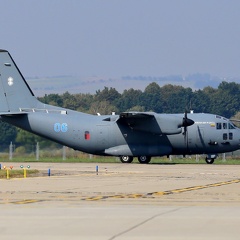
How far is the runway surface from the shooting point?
1742 cm

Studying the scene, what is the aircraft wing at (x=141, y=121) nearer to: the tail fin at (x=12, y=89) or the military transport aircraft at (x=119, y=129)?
the military transport aircraft at (x=119, y=129)

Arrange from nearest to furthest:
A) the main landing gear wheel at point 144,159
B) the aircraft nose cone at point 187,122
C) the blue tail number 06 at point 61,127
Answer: the aircraft nose cone at point 187,122 < the blue tail number 06 at point 61,127 < the main landing gear wheel at point 144,159

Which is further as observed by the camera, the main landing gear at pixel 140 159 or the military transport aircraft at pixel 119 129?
the main landing gear at pixel 140 159

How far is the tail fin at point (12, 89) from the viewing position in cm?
6419

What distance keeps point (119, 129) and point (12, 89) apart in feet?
29.2

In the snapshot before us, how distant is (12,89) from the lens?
212ft

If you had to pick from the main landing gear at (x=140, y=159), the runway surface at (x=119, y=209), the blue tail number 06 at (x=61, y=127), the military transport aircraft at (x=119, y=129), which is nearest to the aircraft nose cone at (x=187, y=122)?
the military transport aircraft at (x=119, y=129)

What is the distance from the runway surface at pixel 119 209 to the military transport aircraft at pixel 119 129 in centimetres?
2389

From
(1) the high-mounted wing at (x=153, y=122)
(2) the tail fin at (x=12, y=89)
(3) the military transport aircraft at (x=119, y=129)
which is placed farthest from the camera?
(2) the tail fin at (x=12, y=89)

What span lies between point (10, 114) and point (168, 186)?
30.0 meters

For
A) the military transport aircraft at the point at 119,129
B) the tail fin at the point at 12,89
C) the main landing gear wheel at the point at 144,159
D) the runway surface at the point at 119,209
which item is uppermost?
the tail fin at the point at 12,89

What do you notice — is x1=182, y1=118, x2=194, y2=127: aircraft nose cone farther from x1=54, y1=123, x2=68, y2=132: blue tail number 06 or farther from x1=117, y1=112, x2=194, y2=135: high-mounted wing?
x1=54, y1=123, x2=68, y2=132: blue tail number 06

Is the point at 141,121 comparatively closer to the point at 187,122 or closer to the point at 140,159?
the point at 140,159

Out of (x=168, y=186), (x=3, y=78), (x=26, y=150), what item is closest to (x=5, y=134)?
(x=26, y=150)
